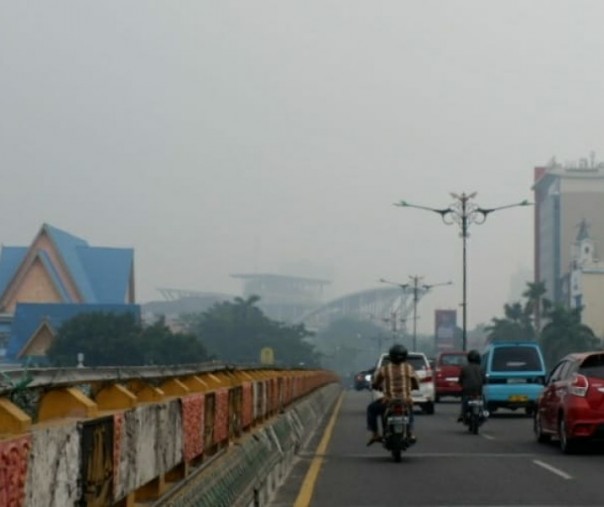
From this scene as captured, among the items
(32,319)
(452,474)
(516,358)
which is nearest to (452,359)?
(516,358)

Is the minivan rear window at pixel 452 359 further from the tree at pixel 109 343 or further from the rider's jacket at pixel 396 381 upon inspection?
the rider's jacket at pixel 396 381

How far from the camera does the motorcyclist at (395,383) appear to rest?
20.6 metres

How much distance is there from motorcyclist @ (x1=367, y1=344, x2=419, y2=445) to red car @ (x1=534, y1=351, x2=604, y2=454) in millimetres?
2561

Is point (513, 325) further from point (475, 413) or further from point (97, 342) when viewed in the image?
point (475, 413)

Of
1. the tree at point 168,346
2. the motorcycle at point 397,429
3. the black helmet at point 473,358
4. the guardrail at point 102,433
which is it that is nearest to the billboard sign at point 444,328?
the tree at point 168,346

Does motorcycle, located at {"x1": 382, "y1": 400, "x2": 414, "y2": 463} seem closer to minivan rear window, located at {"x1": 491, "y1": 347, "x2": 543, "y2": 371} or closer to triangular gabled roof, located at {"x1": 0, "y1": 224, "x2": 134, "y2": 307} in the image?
minivan rear window, located at {"x1": 491, "y1": 347, "x2": 543, "y2": 371}

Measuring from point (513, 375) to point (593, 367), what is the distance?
47.1 feet

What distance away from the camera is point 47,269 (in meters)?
110

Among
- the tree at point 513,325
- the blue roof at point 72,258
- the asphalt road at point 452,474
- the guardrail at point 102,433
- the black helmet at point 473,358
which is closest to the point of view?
the guardrail at point 102,433

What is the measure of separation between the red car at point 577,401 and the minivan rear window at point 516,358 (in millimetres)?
12909

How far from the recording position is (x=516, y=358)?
36969 millimetres

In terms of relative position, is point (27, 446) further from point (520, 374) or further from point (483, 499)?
point (520, 374)

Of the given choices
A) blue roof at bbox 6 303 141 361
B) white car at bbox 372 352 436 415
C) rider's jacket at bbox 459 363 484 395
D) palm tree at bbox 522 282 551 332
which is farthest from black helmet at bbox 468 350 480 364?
palm tree at bbox 522 282 551 332

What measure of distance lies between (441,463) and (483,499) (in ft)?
16.9
